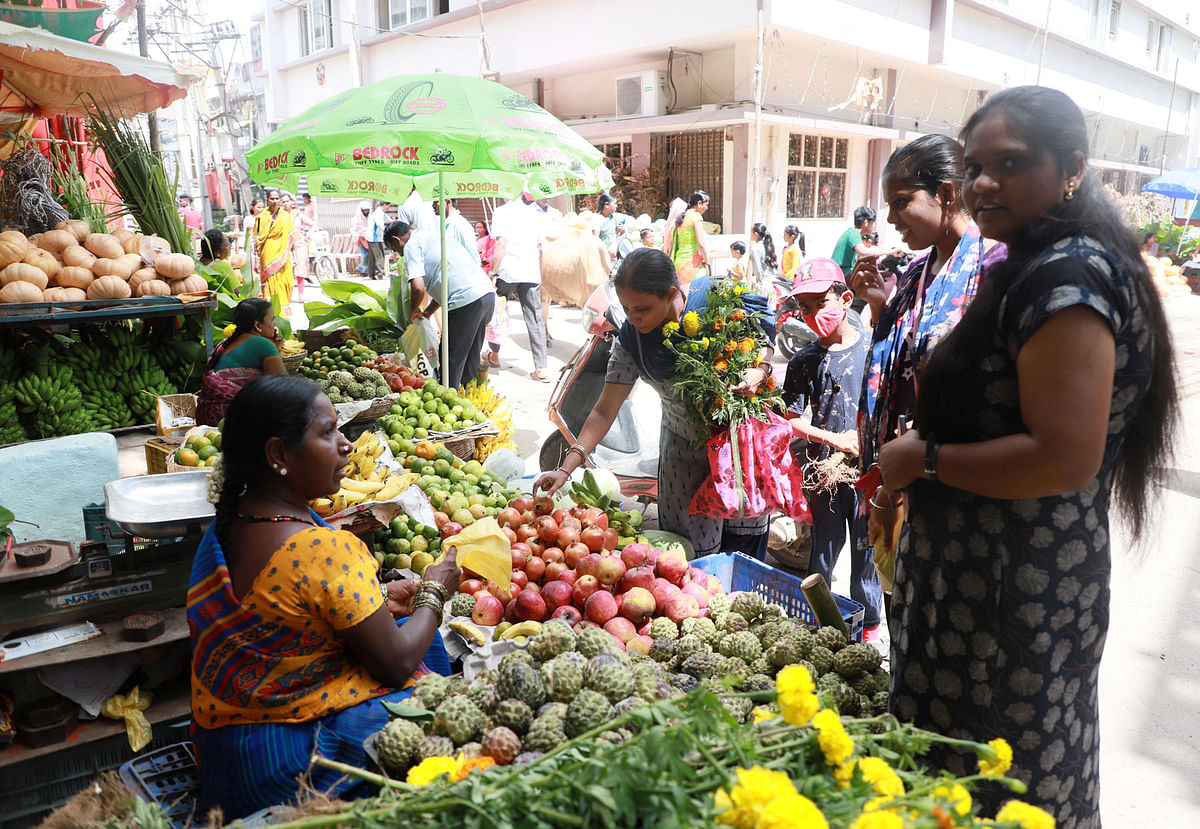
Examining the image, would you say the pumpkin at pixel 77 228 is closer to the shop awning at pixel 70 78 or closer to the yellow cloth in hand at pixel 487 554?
the shop awning at pixel 70 78

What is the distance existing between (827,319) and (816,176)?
1513 centimetres

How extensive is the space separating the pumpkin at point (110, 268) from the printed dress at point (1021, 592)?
552 cm

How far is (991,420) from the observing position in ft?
5.00

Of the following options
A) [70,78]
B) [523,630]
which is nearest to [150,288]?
[70,78]

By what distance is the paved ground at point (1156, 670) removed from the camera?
2693 mm

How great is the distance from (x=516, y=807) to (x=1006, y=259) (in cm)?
131

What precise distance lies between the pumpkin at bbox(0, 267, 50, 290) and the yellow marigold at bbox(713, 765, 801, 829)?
565cm

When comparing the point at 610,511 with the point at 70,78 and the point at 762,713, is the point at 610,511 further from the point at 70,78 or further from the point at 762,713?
the point at 70,78

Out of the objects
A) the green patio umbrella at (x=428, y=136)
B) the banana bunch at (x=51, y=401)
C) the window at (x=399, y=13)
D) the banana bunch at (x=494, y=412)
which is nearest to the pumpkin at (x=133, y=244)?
the banana bunch at (x=51, y=401)

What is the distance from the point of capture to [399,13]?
22.3 meters

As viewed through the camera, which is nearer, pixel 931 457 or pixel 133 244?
pixel 931 457

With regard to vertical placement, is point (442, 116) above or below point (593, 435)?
above

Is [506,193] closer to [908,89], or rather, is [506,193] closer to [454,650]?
[454,650]

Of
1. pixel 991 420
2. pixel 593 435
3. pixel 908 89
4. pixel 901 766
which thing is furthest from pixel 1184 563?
pixel 908 89
